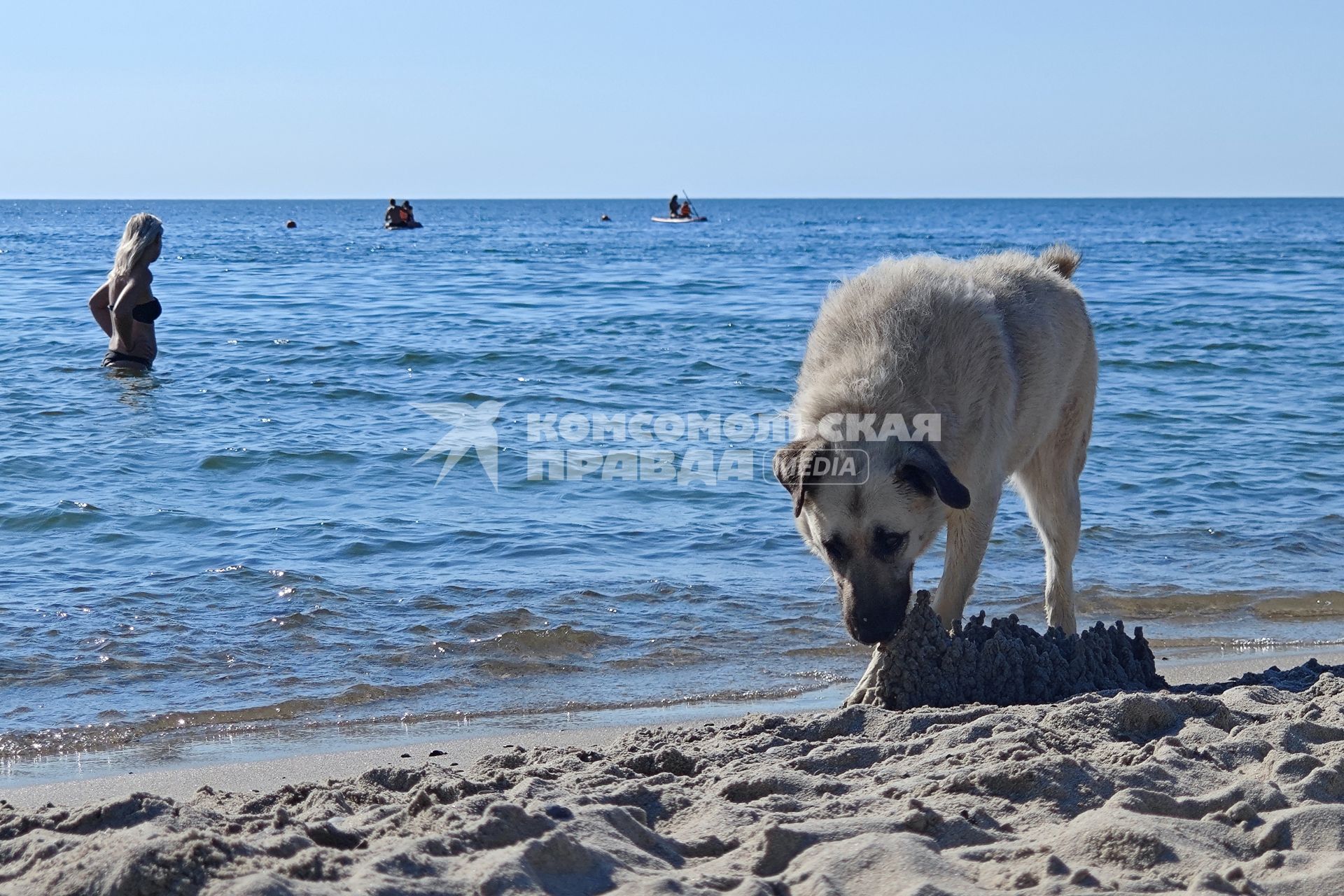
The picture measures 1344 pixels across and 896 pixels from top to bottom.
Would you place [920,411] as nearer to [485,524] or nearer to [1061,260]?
[1061,260]

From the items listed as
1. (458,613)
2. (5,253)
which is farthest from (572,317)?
(5,253)

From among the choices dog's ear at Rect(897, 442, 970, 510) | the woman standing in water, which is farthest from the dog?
the woman standing in water

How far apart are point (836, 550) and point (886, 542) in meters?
0.19

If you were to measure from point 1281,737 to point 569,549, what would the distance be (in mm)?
5157

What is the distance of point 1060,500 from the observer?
6328mm

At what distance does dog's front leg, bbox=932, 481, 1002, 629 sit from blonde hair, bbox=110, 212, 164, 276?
36.6 feet

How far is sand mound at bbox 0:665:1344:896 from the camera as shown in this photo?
291 centimetres

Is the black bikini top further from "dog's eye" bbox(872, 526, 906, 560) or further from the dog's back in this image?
"dog's eye" bbox(872, 526, 906, 560)

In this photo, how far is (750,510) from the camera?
31.3 ft

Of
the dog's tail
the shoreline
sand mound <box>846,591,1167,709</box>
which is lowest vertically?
the shoreline

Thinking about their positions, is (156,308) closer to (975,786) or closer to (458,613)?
(458,613)

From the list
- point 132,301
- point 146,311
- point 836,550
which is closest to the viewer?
point 836,550

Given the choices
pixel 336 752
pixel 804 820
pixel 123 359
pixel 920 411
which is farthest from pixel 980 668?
pixel 123 359

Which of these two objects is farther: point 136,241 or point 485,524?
point 136,241
